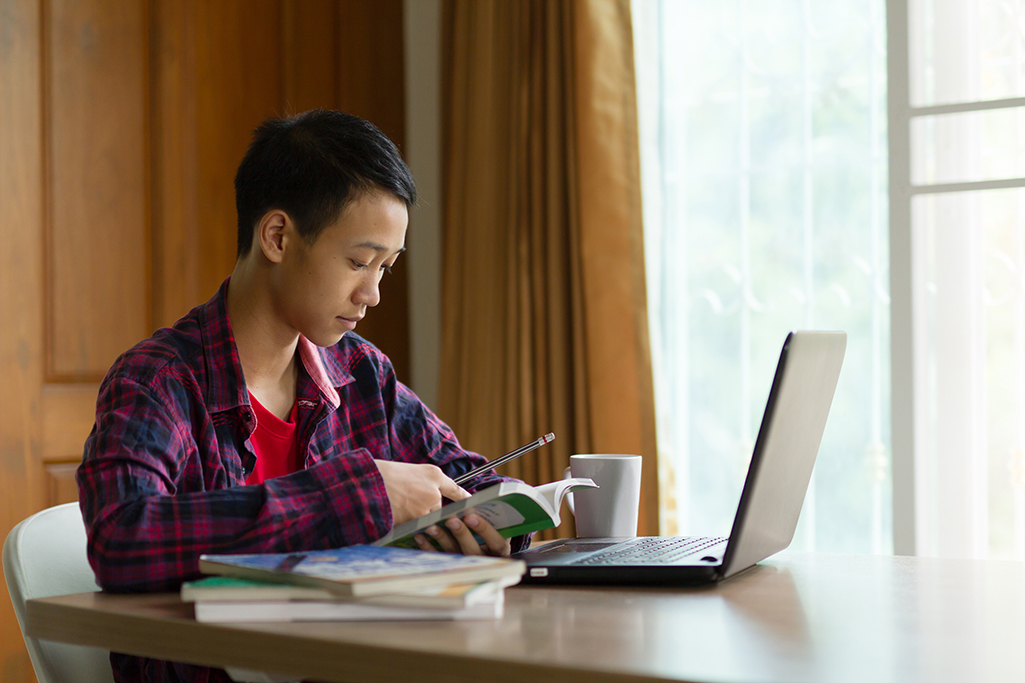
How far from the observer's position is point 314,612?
72cm

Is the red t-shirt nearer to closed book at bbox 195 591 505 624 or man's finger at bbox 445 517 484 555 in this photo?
man's finger at bbox 445 517 484 555

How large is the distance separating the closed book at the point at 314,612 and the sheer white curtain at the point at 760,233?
5.37ft

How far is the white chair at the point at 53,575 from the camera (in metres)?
1.00

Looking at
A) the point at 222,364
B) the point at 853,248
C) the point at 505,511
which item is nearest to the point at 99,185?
the point at 222,364

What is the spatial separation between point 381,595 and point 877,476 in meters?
1.80

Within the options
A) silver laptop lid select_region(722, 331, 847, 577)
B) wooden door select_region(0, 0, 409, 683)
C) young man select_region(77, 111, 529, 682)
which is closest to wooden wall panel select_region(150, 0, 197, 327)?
wooden door select_region(0, 0, 409, 683)

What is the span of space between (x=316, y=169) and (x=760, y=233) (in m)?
1.46

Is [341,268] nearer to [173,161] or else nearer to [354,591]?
[354,591]

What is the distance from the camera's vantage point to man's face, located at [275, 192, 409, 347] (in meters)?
1.20

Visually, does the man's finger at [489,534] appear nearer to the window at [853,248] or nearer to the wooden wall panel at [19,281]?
the wooden wall panel at [19,281]

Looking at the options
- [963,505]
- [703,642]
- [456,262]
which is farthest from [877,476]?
[703,642]

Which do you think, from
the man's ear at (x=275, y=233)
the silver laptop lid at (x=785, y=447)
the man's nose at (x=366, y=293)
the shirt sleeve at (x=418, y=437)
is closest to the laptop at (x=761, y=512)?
the silver laptop lid at (x=785, y=447)

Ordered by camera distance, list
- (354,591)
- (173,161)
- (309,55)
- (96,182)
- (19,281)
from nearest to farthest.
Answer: (354,591)
(19,281)
(96,182)
(173,161)
(309,55)

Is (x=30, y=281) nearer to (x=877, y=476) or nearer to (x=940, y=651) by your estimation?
(x=940, y=651)
